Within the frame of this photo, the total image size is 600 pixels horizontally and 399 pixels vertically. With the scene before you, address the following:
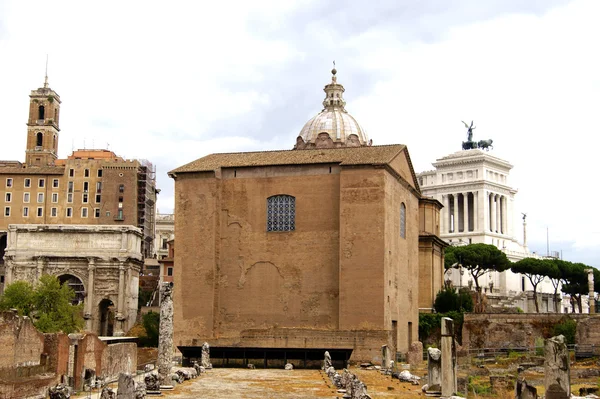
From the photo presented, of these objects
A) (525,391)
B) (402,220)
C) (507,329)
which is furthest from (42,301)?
(525,391)

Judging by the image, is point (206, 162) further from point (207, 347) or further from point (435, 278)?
point (435, 278)

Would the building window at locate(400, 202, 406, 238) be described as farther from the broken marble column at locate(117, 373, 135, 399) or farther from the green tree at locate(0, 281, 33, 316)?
the broken marble column at locate(117, 373, 135, 399)

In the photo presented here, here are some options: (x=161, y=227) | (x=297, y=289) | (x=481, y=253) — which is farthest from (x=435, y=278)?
(x=161, y=227)

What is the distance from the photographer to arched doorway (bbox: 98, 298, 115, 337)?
57625mm

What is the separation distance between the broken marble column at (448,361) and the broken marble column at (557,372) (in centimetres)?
305

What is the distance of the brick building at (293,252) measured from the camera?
35.6 m

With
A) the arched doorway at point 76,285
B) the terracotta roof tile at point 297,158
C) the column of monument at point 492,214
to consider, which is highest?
the column of monument at point 492,214

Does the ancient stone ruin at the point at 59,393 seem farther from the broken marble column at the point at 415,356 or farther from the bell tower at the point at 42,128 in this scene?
the bell tower at the point at 42,128

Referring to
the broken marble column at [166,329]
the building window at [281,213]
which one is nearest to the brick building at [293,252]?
the building window at [281,213]

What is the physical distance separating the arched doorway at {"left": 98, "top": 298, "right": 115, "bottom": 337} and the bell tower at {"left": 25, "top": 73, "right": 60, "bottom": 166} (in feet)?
68.0

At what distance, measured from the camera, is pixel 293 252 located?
37.7 meters

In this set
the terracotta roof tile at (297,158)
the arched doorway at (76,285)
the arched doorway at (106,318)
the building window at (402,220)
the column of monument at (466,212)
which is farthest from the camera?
the column of monument at (466,212)

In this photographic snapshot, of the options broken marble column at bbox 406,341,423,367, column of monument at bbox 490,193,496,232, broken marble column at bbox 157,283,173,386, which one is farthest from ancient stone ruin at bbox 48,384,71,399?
column of monument at bbox 490,193,496,232

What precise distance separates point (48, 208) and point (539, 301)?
1647 inches
